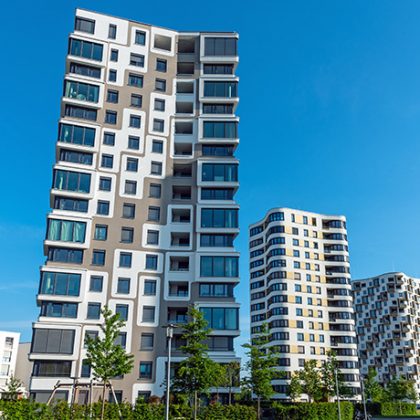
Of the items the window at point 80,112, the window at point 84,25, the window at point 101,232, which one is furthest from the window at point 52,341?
the window at point 84,25

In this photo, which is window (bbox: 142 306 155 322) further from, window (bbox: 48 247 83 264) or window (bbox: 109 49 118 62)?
window (bbox: 109 49 118 62)

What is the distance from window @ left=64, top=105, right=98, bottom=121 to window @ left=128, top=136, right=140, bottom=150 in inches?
205

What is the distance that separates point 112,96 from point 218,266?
1028 inches

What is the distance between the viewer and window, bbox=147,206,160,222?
188 ft

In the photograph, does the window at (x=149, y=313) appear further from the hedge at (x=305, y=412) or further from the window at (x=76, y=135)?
the window at (x=76, y=135)

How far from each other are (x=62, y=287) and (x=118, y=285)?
618 centimetres

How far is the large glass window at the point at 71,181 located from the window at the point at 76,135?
4119mm

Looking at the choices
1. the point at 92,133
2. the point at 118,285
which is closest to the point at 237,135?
the point at 92,133

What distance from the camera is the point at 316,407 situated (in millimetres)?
50438

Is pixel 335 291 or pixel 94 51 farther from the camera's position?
pixel 335 291

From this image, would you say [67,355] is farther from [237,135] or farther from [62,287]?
[237,135]

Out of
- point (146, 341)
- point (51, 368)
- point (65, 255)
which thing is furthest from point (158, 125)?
point (51, 368)

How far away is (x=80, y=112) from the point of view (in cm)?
5881

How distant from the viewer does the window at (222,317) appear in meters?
52.5
